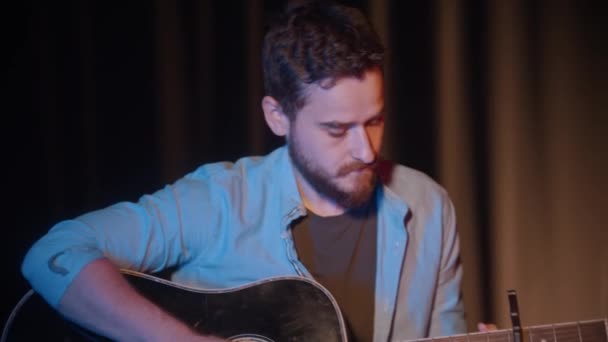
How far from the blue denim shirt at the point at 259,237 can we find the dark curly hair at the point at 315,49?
0.25 m

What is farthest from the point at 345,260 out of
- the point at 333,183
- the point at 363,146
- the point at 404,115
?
the point at 404,115

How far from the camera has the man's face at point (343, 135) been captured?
152 cm

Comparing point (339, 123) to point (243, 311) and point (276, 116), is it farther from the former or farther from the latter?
point (243, 311)

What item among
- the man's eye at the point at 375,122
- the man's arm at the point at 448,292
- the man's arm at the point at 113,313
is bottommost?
the man's arm at the point at 448,292

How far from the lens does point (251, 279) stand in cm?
164

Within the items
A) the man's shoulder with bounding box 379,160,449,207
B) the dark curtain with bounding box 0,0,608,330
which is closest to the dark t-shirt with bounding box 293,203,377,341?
the man's shoulder with bounding box 379,160,449,207

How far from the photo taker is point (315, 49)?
1557mm

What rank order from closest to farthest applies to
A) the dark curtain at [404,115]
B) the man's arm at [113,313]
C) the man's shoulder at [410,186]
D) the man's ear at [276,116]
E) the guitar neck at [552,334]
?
the man's arm at [113,313] → the guitar neck at [552,334] → the man's ear at [276,116] → the man's shoulder at [410,186] → the dark curtain at [404,115]

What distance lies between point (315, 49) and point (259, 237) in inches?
21.9

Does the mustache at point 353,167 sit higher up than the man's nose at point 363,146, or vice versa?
the man's nose at point 363,146

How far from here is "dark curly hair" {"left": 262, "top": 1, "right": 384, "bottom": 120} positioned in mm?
1524

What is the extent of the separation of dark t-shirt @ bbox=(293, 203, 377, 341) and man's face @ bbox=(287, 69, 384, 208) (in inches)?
4.0

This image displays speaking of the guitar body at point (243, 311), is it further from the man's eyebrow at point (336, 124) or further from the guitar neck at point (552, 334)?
the man's eyebrow at point (336, 124)

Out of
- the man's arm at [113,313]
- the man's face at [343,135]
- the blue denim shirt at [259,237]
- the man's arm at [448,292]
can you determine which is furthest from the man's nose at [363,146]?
the man's arm at [113,313]
